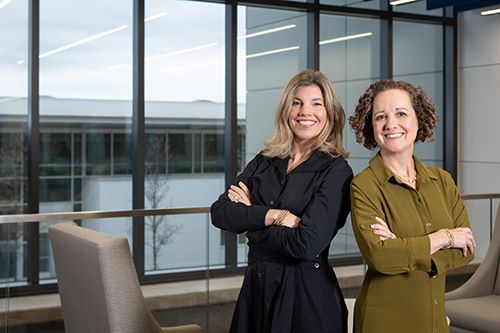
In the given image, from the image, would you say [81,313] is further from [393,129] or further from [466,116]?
[466,116]

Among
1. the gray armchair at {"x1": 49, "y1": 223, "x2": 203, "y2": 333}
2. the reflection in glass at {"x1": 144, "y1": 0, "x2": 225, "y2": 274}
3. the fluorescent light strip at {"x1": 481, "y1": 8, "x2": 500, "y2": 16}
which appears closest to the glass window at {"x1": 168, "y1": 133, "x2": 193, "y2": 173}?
the reflection in glass at {"x1": 144, "y1": 0, "x2": 225, "y2": 274}

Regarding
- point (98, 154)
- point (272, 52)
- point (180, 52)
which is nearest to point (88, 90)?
point (98, 154)

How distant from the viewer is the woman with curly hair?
285 cm

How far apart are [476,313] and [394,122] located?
2.29m

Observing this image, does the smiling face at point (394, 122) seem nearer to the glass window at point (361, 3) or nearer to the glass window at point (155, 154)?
→ the glass window at point (155, 154)

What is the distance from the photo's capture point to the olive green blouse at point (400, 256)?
9.29 feet

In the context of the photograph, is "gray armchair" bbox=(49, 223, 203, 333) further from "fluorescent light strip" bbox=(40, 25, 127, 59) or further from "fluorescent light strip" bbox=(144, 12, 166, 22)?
"fluorescent light strip" bbox=(144, 12, 166, 22)

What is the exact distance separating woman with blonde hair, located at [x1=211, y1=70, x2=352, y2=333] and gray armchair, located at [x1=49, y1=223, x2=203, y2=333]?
46cm

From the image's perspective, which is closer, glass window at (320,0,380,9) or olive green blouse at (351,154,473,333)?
olive green blouse at (351,154,473,333)

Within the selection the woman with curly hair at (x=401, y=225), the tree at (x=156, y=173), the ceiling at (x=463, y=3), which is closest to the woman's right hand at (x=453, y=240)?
the woman with curly hair at (x=401, y=225)

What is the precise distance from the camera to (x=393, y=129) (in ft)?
9.58

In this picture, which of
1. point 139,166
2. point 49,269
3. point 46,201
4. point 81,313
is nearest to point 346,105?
point 139,166

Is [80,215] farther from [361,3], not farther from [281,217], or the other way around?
[361,3]

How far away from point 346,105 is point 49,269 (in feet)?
13.9
